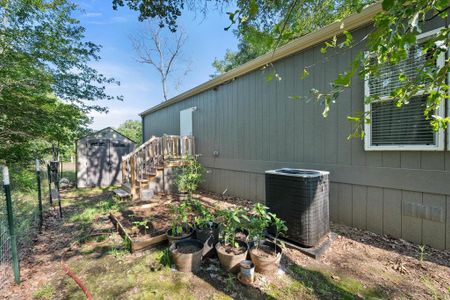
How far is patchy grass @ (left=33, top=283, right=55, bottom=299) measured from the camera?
2012 millimetres

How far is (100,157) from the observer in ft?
26.8

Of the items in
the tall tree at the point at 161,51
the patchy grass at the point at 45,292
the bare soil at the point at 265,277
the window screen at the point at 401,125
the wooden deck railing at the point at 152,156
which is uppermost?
the tall tree at the point at 161,51

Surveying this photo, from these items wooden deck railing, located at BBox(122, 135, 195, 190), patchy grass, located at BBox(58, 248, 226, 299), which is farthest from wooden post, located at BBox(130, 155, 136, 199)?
patchy grass, located at BBox(58, 248, 226, 299)

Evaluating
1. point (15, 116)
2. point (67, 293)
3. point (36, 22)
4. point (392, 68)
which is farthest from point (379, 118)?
point (36, 22)

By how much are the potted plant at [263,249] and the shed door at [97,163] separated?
25.3 feet

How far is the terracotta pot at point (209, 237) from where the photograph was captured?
253 cm

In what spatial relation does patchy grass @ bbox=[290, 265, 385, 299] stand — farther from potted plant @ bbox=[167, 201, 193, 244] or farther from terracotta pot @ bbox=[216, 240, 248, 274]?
potted plant @ bbox=[167, 201, 193, 244]

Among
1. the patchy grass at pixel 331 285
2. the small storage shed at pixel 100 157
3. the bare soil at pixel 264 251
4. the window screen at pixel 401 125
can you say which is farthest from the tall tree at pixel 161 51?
the patchy grass at pixel 331 285

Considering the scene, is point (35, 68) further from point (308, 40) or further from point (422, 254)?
point (422, 254)

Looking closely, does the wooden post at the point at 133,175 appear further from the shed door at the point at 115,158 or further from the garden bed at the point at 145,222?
the shed door at the point at 115,158

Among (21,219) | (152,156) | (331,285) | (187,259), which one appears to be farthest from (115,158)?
(331,285)

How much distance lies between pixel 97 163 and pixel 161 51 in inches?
441

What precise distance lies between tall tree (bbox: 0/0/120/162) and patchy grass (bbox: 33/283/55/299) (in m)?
4.16

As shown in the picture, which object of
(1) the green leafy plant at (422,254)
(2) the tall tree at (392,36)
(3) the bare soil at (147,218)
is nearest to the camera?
(2) the tall tree at (392,36)
